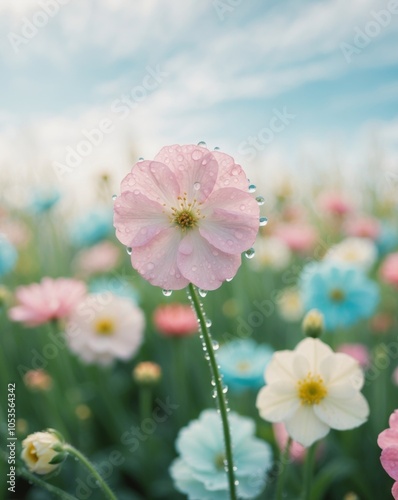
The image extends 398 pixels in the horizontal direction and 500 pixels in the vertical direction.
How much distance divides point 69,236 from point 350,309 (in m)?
1.65

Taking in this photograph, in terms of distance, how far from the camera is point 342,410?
65 cm

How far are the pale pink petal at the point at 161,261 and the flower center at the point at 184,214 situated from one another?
1 cm

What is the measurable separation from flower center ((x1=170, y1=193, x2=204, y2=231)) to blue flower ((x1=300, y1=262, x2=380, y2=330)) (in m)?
0.67

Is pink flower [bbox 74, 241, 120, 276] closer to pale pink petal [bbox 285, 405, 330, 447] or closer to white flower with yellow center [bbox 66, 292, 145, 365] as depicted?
white flower with yellow center [bbox 66, 292, 145, 365]

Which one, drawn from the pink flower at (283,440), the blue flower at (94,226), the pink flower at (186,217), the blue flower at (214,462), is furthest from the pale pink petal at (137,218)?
the blue flower at (94,226)

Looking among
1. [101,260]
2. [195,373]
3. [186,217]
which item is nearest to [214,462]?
[186,217]

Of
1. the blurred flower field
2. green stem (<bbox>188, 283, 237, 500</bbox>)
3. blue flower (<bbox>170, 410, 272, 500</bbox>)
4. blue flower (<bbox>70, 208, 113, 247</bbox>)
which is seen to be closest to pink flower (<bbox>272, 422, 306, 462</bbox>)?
the blurred flower field

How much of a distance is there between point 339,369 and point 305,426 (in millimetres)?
79

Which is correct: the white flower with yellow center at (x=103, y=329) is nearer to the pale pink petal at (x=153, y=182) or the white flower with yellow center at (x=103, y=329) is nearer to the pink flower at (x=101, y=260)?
the pale pink petal at (x=153, y=182)

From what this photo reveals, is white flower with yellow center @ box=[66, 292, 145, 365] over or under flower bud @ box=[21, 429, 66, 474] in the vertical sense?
over

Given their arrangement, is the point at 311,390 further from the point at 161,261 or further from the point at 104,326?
the point at 104,326

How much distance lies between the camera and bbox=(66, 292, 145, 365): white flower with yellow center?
3.93 ft

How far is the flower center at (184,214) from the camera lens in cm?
57

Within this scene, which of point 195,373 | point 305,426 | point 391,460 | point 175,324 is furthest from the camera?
point 195,373
